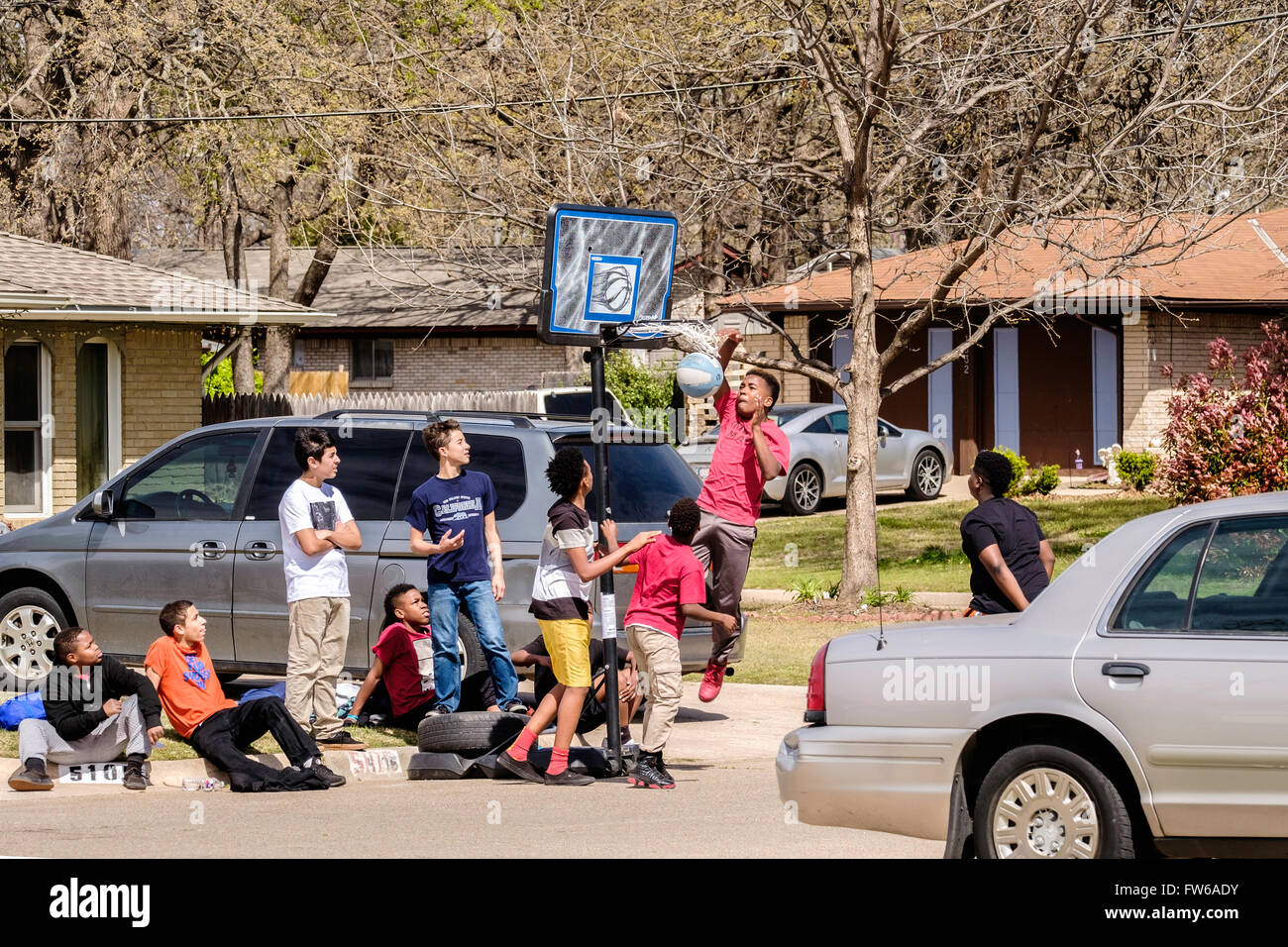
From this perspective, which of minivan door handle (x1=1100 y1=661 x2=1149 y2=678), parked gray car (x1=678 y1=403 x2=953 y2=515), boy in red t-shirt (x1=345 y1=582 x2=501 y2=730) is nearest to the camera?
minivan door handle (x1=1100 y1=661 x2=1149 y2=678)

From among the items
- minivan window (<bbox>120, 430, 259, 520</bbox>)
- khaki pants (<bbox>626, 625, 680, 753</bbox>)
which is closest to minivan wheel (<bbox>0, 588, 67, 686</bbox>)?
minivan window (<bbox>120, 430, 259, 520</bbox>)

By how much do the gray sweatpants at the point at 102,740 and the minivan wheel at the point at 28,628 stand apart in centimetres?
224

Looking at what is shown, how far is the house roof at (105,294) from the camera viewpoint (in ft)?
55.8

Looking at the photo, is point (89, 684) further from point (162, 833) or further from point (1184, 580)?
point (1184, 580)

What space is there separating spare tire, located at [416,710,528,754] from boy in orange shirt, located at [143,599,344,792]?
2.06ft

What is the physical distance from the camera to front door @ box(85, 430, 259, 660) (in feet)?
34.9

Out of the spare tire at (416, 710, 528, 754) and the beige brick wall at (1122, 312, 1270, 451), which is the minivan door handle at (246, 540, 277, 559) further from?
the beige brick wall at (1122, 312, 1270, 451)

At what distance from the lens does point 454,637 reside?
949 cm

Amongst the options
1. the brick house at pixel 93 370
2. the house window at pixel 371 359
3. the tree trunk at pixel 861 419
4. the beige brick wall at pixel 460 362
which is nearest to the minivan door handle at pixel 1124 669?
the tree trunk at pixel 861 419

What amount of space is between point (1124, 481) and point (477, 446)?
56.6ft

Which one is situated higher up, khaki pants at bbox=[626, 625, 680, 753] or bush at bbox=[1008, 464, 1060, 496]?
bush at bbox=[1008, 464, 1060, 496]

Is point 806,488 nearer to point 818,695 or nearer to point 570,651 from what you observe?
point 570,651

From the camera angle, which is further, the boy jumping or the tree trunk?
the tree trunk

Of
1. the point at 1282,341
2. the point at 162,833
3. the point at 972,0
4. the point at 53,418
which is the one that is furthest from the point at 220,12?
the point at 162,833
